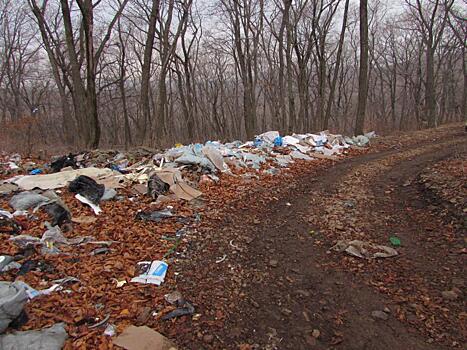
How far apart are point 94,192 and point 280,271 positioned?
3.49 meters

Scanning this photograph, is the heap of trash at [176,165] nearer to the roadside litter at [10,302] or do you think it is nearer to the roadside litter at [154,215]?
the roadside litter at [154,215]

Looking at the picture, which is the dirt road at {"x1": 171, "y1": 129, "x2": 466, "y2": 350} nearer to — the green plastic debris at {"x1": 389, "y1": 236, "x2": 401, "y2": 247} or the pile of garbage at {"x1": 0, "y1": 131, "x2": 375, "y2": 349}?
the green plastic debris at {"x1": 389, "y1": 236, "x2": 401, "y2": 247}

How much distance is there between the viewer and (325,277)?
3316 millimetres

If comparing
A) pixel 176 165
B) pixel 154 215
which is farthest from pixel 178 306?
pixel 176 165

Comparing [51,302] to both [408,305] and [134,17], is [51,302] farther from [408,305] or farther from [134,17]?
[134,17]

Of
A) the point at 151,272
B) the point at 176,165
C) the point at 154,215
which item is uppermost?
the point at 176,165

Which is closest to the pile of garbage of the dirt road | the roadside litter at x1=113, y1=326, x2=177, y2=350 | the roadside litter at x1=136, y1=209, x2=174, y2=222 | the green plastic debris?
the roadside litter at x1=136, y1=209, x2=174, y2=222

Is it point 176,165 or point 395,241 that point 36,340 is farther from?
point 176,165

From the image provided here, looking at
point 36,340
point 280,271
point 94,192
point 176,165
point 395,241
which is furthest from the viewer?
point 176,165

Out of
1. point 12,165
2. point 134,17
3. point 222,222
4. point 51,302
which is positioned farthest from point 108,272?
point 134,17

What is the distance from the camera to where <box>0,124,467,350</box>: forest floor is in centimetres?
253

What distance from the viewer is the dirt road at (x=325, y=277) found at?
8.23ft

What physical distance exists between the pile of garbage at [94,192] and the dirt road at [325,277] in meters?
0.43

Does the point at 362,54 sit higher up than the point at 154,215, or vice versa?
the point at 362,54
